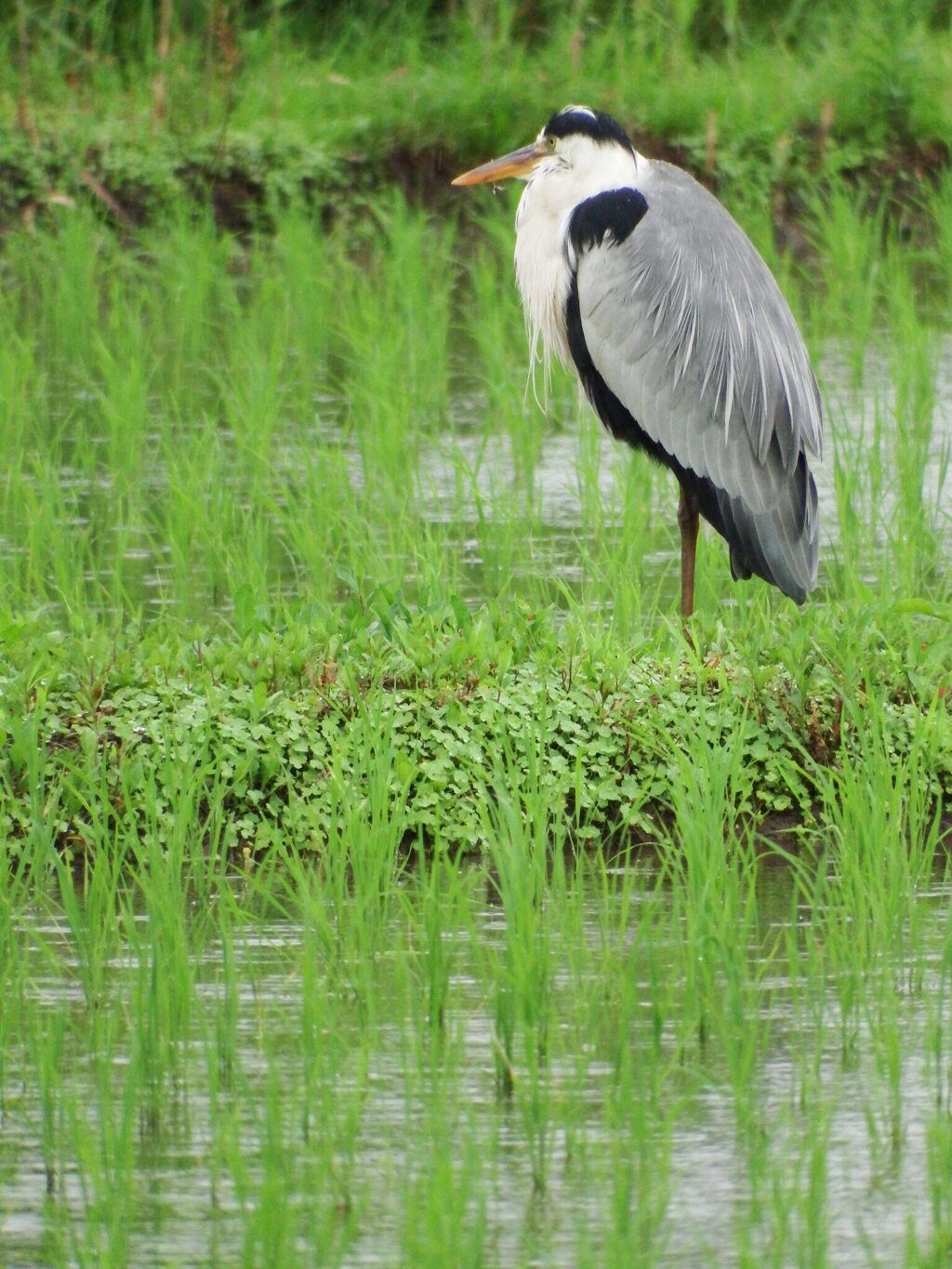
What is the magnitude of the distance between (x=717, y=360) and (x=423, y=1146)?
269 centimetres

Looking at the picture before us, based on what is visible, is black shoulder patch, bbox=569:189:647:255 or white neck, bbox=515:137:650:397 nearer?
black shoulder patch, bbox=569:189:647:255

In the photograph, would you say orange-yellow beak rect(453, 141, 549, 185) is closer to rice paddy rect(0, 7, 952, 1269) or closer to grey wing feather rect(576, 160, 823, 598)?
grey wing feather rect(576, 160, 823, 598)

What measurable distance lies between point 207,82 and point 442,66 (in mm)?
1514

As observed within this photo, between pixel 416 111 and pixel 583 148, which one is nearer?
pixel 583 148

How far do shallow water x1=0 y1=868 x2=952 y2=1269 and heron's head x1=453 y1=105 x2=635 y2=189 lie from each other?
2535 mm

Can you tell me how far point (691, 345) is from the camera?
5.16m

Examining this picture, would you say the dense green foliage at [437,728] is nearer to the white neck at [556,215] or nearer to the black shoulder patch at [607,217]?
the black shoulder patch at [607,217]

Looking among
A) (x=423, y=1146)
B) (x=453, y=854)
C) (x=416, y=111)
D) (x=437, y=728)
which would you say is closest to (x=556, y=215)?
(x=437, y=728)

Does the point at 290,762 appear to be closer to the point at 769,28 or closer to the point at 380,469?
the point at 380,469

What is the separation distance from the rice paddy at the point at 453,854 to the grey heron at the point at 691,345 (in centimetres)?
22

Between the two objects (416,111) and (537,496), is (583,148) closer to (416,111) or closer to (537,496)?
(537,496)

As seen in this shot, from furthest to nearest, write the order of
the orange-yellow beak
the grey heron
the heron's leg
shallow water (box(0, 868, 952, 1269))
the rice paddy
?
the orange-yellow beak < the grey heron < the heron's leg < the rice paddy < shallow water (box(0, 868, 952, 1269))

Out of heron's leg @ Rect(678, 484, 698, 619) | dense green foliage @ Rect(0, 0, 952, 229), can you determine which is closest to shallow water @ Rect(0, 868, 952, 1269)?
heron's leg @ Rect(678, 484, 698, 619)

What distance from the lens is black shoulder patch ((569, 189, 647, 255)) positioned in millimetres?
5191
